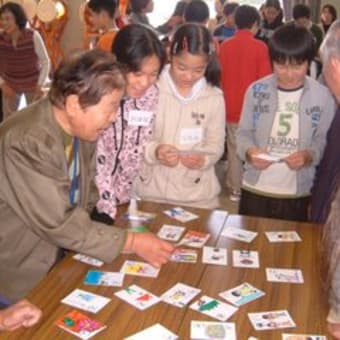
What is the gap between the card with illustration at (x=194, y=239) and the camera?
2.01 metres

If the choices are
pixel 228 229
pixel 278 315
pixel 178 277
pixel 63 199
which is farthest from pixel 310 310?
pixel 63 199

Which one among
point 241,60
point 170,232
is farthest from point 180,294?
point 241,60

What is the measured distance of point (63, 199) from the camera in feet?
5.47

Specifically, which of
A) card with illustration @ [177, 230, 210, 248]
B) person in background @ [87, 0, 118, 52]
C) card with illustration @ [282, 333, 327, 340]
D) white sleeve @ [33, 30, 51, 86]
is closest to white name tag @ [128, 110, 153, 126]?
card with illustration @ [177, 230, 210, 248]

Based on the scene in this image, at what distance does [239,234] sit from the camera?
6.88 ft

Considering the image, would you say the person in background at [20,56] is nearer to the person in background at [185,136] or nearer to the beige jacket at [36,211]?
the person in background at [185,136]

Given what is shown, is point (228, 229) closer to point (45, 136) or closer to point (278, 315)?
point (278, 315)

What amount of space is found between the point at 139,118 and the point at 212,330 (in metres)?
1.07

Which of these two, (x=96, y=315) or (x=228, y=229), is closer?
(x=96, y=315)

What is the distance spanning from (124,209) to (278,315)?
36.6 inches

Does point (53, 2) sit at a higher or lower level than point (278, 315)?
higher

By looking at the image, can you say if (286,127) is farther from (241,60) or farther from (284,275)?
(241,60)

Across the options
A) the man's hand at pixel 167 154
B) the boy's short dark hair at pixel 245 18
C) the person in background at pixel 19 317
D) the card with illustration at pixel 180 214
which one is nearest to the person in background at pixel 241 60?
the boy's short dark hair at pixel 245 18

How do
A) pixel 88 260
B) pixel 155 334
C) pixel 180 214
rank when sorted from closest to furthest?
pixel 155 334
pixel 88 260
pixel 180 214
